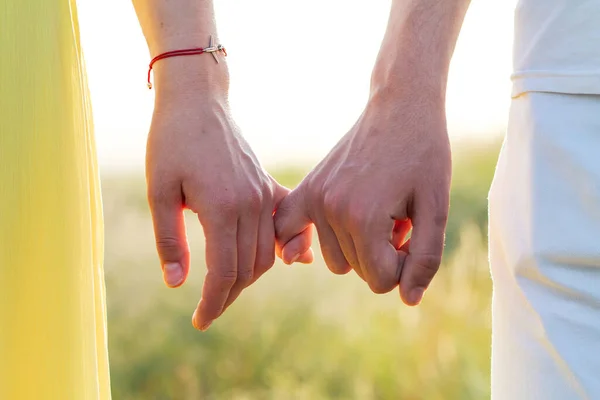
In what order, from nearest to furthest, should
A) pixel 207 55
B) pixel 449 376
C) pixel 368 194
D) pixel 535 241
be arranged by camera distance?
1. pixel 535 241
2. pixel 368 194
3. pixel 207 55
4. pixel 449 376

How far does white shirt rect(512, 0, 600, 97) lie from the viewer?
3.07ft

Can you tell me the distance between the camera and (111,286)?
357cm

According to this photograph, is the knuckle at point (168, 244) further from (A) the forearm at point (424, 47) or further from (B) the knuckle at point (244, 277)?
(A) the forearm at point (424, 47)

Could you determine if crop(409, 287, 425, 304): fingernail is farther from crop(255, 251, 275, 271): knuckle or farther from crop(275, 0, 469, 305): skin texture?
crop(255, 251, 275, 271): knuckle

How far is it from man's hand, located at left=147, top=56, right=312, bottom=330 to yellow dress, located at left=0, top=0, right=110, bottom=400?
0.19 metres

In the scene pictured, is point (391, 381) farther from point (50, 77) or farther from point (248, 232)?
point (50, 77)

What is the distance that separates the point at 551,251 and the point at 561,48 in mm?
272

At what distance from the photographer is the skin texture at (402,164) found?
1.17 m

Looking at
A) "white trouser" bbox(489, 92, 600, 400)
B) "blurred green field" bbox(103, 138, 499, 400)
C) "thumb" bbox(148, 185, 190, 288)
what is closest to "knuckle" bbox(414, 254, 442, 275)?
"white trouser" bbox(489, 92, 600, 400)

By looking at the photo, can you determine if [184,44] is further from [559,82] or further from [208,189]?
[559,82]

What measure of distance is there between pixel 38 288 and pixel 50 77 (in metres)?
0.30

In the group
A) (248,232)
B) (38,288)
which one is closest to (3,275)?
(38,288)

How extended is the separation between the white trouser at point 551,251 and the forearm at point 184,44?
→ 0.54m

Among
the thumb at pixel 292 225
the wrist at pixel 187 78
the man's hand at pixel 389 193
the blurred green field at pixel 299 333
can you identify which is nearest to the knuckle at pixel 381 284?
the man's hand at pixel 389 193
